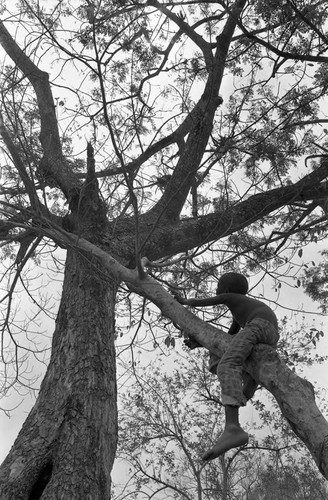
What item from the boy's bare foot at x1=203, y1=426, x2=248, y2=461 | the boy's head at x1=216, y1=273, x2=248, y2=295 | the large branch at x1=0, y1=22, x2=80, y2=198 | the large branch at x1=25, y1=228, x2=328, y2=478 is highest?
the large branch at x1=0, y1=22, x2=80, y2=198

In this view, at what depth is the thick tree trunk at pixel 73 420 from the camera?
8.42 ft

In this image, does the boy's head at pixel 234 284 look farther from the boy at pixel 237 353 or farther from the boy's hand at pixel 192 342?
the boy's hand at pixel 192 342

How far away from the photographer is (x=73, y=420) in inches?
115

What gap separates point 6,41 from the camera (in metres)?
6.68

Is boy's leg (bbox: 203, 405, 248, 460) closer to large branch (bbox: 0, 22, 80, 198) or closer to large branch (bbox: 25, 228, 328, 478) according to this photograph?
large branch (bbox: 25, 228, 328, 478)

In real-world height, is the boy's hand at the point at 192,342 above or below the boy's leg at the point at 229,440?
above

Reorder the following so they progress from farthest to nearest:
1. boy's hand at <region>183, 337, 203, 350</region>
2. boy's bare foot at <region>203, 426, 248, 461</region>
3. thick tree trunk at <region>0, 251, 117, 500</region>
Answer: boy's hand at <region>183, 337, 203, 350</region>
thick tree trunk at <region>0, 251, 117, 500</region>
boy's bare foot at <region>203, 426, 248, 461</region>

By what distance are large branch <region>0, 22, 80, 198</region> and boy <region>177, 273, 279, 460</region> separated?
8.75 ft

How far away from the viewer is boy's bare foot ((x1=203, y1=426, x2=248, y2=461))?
2.20 meters

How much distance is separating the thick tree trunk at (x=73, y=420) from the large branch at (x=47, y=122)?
1.80 metres

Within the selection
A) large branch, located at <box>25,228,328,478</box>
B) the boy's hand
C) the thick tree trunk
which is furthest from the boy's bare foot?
the thick tree trunk

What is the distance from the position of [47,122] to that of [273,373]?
4.93m

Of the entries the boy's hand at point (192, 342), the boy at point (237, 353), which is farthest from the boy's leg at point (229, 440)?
the boy's hand at point (192, 342)

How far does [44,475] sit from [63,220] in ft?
9.56
